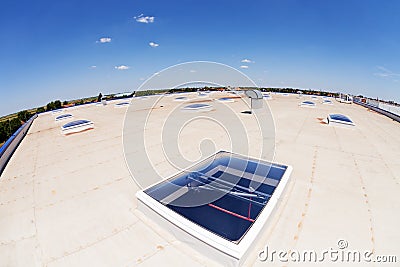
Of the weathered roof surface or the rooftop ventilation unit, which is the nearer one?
the weathered roof surface

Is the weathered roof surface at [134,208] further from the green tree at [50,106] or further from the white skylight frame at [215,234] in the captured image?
the green tree at [50,106]

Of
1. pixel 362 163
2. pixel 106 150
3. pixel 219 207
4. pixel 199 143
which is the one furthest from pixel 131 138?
pixel 362 163

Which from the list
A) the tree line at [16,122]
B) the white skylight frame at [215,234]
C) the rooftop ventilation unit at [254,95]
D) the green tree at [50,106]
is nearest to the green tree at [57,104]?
the tree line at [16,122]

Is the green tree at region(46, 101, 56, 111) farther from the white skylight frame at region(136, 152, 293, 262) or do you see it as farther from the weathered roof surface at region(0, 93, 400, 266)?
the white skylight frame at region(136, 152, 293, 262)

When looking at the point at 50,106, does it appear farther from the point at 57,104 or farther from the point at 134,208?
the point at 134,208

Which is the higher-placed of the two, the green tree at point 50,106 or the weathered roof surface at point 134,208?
the green tree at point 50,106

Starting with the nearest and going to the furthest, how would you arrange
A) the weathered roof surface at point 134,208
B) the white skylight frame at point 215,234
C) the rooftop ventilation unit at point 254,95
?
the white skylight frame at point 215,234 → the weathered roof surface at point 134,208 → the rooftop ventilation unit at point 254,95

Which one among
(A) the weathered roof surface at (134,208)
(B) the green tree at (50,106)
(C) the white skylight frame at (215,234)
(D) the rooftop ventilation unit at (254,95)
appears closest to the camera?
(C) the white skylight frame at (215,234)

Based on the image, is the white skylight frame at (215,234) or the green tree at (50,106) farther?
the green tree at (50,106)

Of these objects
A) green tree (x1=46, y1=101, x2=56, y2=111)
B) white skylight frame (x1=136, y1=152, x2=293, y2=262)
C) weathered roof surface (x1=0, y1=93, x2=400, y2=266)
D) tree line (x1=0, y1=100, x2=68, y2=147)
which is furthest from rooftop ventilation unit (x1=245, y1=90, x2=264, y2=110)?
green tree (x1=46, y1=101, x2=56, y2=111)
